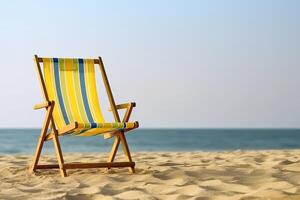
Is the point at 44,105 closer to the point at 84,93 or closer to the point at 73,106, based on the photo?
the point at 73,106

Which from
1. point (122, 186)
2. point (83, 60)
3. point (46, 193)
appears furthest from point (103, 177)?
point (83, 60)

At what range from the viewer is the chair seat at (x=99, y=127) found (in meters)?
3.87

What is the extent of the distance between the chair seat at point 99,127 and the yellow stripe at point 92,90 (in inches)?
11.2

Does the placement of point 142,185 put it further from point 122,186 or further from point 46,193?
point 46,193

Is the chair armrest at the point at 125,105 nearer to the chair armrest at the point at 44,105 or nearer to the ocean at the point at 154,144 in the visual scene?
the chair armrest at the point at 44,105

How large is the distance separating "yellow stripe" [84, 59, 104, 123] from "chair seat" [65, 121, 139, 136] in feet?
0.93

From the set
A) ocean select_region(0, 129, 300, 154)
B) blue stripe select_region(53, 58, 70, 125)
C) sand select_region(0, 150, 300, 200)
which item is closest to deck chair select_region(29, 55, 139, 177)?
blue stripe select_region(53, 58, 70, 125)

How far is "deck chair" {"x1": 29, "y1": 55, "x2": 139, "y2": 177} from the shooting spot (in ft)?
13.4

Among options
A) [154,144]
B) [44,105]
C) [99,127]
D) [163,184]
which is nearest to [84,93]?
[44,105]

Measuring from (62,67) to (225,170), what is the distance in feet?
5.27

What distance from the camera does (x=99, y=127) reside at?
391cm

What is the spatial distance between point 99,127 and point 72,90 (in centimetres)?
73

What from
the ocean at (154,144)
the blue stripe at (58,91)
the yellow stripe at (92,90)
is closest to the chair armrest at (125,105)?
the yellow stripe at (92,90)

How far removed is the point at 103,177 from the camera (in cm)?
381
